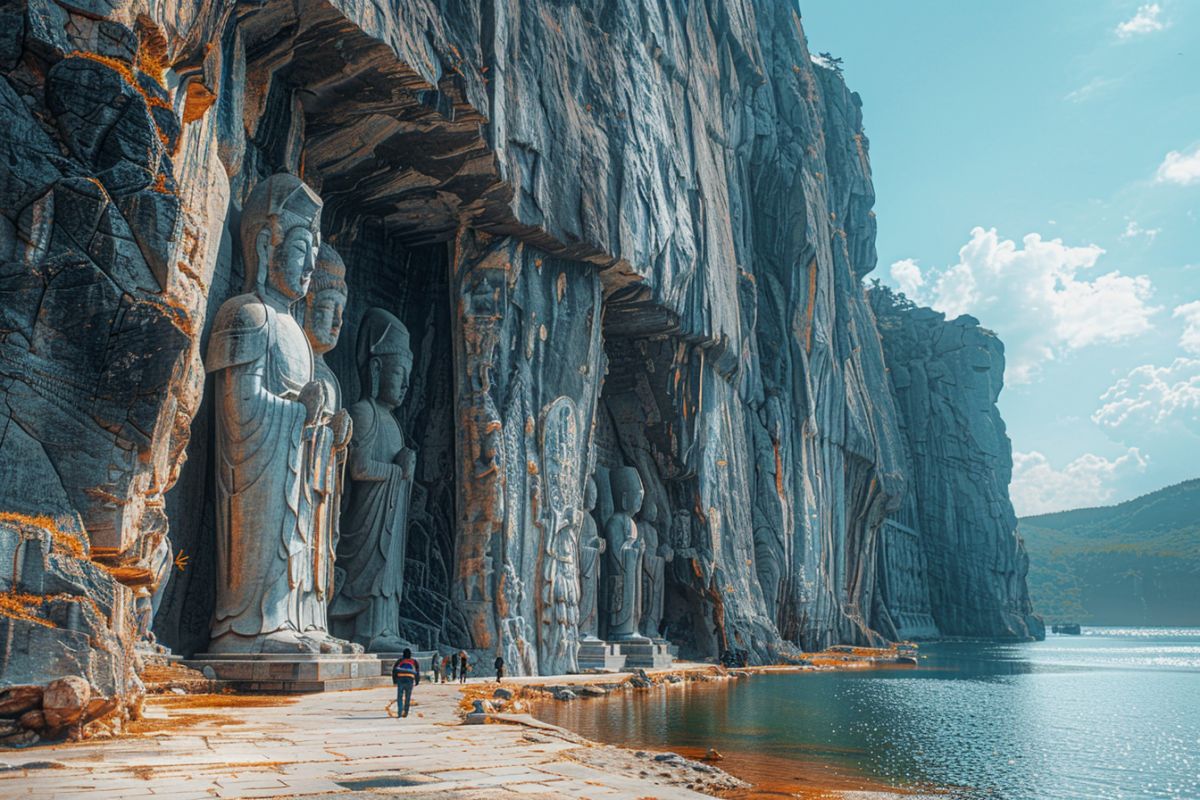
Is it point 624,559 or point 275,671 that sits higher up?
point 624,559

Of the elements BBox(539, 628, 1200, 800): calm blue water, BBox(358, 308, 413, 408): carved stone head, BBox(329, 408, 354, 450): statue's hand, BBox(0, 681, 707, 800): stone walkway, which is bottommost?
BBox(539, 628, 1200, 800): calm blue water

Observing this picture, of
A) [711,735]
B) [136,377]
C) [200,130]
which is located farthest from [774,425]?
[136,377]

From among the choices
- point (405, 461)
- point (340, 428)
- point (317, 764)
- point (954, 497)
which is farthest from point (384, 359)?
point (954, 497)

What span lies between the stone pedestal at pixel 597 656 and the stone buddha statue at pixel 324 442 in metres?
8.98

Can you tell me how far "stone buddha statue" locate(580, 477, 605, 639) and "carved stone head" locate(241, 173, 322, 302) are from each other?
36.0 ft

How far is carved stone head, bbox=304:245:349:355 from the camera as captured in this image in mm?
15766

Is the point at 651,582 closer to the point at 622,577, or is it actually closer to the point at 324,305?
the point at 622,577

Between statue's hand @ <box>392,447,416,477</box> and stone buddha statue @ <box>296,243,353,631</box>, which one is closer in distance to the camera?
stone buddha statue @ <box>296,243,353,631</box>

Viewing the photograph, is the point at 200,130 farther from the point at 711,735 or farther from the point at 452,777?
the point at 711,735

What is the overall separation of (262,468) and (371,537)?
4249 millimetres

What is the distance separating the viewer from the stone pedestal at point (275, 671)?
40.0 feet

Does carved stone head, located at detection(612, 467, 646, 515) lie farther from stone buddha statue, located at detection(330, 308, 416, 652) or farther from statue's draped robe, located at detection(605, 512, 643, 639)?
stone buddha statue, located at detection(330, 308, 416, 652)

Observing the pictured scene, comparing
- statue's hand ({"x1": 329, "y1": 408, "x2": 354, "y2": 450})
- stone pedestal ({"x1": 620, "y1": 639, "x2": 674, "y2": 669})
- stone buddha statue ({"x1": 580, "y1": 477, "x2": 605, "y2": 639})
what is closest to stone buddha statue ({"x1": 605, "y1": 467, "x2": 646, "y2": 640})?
stone pedestal ({"x1": 620, "y1": 639, "x2": 674, "y2": 669})

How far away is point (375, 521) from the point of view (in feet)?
57.2
